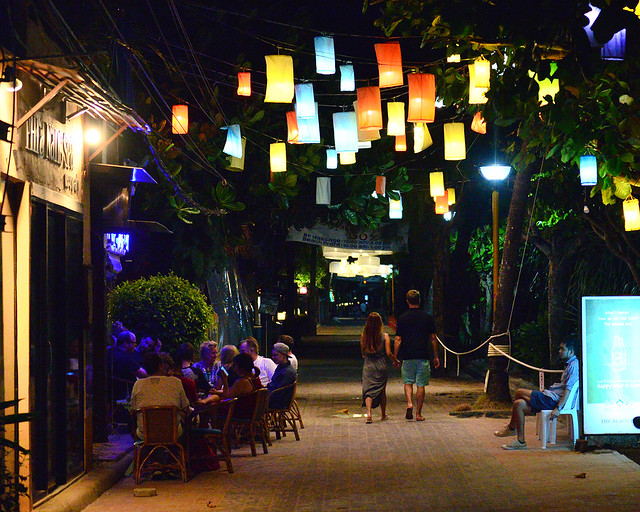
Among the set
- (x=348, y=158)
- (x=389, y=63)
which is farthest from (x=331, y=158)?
(x=389, y=63)

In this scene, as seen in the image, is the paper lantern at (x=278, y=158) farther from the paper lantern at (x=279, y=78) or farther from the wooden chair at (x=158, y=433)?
the wooden chair at (x=158, y=433)

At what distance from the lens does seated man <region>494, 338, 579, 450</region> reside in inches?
480

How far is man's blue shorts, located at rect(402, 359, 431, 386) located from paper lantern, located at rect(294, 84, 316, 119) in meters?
4.51

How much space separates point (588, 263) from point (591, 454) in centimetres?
1030

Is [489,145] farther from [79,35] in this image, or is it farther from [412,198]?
[79,35]

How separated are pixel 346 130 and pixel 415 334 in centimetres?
367

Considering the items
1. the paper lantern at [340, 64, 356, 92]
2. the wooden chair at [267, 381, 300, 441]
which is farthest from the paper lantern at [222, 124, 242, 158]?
the wooden chair at [267, 381, 300, 441]

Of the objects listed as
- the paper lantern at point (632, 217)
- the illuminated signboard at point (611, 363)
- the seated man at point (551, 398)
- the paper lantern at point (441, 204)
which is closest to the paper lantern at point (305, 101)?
the paper lantern at point (632, 217)

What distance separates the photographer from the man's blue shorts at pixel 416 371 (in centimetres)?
1622

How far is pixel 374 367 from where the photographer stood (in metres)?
16.2

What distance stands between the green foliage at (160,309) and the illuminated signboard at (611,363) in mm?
7502

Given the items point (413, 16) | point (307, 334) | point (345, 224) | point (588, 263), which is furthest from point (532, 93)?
point (307, 334)

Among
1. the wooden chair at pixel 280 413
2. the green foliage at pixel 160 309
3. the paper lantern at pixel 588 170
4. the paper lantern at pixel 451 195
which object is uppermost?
the paper lantern at pixel 451 195

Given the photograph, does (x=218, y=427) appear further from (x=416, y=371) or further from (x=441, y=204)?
(x=441, y=204)
